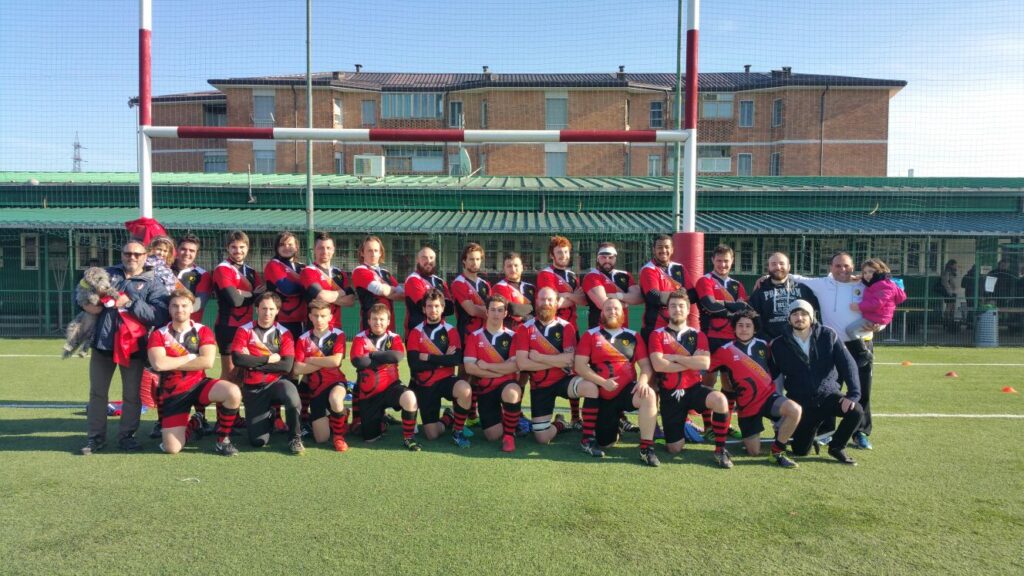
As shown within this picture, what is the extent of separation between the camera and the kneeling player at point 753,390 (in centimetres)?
466

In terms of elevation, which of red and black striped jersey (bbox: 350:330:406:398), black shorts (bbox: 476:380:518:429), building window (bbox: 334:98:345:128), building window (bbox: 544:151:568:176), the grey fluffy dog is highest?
building window (bbox: 334:98:345:128)

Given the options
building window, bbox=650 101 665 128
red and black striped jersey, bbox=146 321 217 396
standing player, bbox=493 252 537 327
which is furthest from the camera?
building window, bbox=650 101 665 128

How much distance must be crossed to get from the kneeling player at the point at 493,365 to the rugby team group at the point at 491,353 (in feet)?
0.04

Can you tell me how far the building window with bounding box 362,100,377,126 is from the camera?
3027 centimetres

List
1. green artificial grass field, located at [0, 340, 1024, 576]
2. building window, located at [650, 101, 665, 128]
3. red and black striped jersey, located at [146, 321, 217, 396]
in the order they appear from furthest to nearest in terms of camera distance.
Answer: building window, located at [650, 101, 665, 128] → red and black striped jersey, located at [146, 321, 217, 396] → green artificial grass field, located at [0, 340, 1024, 576]

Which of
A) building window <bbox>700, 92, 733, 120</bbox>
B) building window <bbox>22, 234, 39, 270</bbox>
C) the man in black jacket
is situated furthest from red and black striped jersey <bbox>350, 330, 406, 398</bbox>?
building window <bbox>700, 92, 733, 120</bbox>

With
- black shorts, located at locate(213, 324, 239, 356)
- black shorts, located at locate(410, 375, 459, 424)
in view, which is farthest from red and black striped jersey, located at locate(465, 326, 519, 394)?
black shorts, located at locate(213, 324, 239, 356)

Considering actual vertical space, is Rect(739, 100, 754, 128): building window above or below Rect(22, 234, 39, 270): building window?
above

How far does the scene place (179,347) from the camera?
15.6 ft

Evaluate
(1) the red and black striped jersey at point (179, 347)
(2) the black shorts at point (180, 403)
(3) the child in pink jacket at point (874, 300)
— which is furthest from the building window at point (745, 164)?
(2) the black shorts at point (180, 403)

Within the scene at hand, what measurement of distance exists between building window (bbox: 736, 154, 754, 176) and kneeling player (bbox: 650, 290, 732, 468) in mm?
29792

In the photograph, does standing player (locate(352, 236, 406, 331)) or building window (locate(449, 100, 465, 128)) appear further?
building window (locate(449, 100, 465, 128))

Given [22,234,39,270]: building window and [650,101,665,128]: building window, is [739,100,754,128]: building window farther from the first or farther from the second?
[22,234,39,270]: building window

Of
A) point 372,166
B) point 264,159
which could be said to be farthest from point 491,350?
point 264,159
